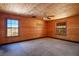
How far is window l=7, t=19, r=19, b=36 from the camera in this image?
3.87 m

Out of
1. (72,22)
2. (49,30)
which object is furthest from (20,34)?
(72,22)

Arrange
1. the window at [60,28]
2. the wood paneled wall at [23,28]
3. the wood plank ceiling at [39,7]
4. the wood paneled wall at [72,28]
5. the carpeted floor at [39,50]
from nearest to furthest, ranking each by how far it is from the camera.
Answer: the wood plank ceiling at [39,7]
the carpeted floor at [39,50]
the wood paneled wall at [23,28]
the wood paneled wall at [72,28]
the window at [60,28]

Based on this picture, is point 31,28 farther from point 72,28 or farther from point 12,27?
point 72,28

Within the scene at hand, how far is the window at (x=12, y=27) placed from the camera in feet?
12.7

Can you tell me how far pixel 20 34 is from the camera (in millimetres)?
4652

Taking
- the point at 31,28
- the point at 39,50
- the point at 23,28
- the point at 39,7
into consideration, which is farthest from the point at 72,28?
the point at 23,28

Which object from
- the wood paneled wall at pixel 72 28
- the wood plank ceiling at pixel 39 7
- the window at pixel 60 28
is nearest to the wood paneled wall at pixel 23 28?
the wood plank ceiling at pixel 39 7

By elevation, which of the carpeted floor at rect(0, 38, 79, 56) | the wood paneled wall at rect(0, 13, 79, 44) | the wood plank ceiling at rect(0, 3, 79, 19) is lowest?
the carpeted floor at rect(0, 38, 79, 56)

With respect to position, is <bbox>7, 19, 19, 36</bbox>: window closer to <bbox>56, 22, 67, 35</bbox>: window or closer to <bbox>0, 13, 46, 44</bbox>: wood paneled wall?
<bbox>0, 13, 46, 44</bbox>: wood paneled wall

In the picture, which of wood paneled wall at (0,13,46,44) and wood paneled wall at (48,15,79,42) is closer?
wood paneled wall at (0,13,46,44)

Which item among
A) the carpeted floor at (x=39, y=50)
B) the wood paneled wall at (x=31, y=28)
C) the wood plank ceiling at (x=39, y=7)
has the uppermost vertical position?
the wood plank ceiling at (x=39, y=7)

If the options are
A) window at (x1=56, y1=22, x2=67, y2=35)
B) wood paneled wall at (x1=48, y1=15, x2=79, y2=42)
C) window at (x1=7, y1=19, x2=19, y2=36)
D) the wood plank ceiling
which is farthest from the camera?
window at (x1=56, y1=22, x2=67, y2=35)

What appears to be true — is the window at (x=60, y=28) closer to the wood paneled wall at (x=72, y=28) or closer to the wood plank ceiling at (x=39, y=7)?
the wood paneled wall at (x=72, y=28)

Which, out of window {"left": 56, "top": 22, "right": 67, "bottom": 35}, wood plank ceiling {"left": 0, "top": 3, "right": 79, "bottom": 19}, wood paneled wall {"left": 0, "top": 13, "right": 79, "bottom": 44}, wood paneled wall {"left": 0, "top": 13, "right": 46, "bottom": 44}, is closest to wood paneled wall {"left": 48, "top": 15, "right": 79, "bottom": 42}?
wood paneled wall {"left": 0, "top": 13, "right": 79, "bottom": 44}
